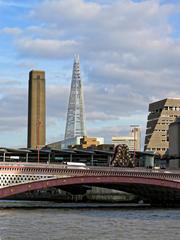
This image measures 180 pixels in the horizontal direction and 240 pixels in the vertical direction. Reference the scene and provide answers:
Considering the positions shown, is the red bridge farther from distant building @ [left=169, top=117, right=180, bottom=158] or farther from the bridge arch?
distant building @ [left=169, top=117, right=180, bottom=158]

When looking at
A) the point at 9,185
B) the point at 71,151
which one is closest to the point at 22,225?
the point at 9,185

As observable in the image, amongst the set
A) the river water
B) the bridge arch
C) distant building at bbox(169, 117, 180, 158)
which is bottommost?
the river water

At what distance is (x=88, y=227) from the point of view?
231 ft

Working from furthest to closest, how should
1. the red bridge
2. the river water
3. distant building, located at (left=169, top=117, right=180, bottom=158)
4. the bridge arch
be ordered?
distant building, located at (left=169, top=117, right=180, bottom=158), the red bridge, the bridge arch, the river water

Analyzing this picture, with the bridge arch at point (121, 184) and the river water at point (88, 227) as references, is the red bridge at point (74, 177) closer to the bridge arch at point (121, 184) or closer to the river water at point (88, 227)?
the bridge arch at point (121, 184)

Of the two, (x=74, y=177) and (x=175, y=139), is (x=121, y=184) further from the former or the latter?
(x=175, y=139)

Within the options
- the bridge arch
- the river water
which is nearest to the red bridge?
the bridge arch

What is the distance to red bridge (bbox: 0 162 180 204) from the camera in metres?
104

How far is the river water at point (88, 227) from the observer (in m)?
61.8

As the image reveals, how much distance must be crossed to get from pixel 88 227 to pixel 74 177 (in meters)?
36.8

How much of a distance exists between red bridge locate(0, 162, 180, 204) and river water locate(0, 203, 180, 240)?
1684 centimetres

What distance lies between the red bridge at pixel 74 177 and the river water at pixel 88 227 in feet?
55.2

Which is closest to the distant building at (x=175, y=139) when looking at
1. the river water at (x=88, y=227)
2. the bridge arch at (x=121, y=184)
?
the bridge arch at (x=121, y=184)

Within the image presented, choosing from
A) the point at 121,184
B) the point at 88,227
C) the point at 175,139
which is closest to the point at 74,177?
the point at 121,184
